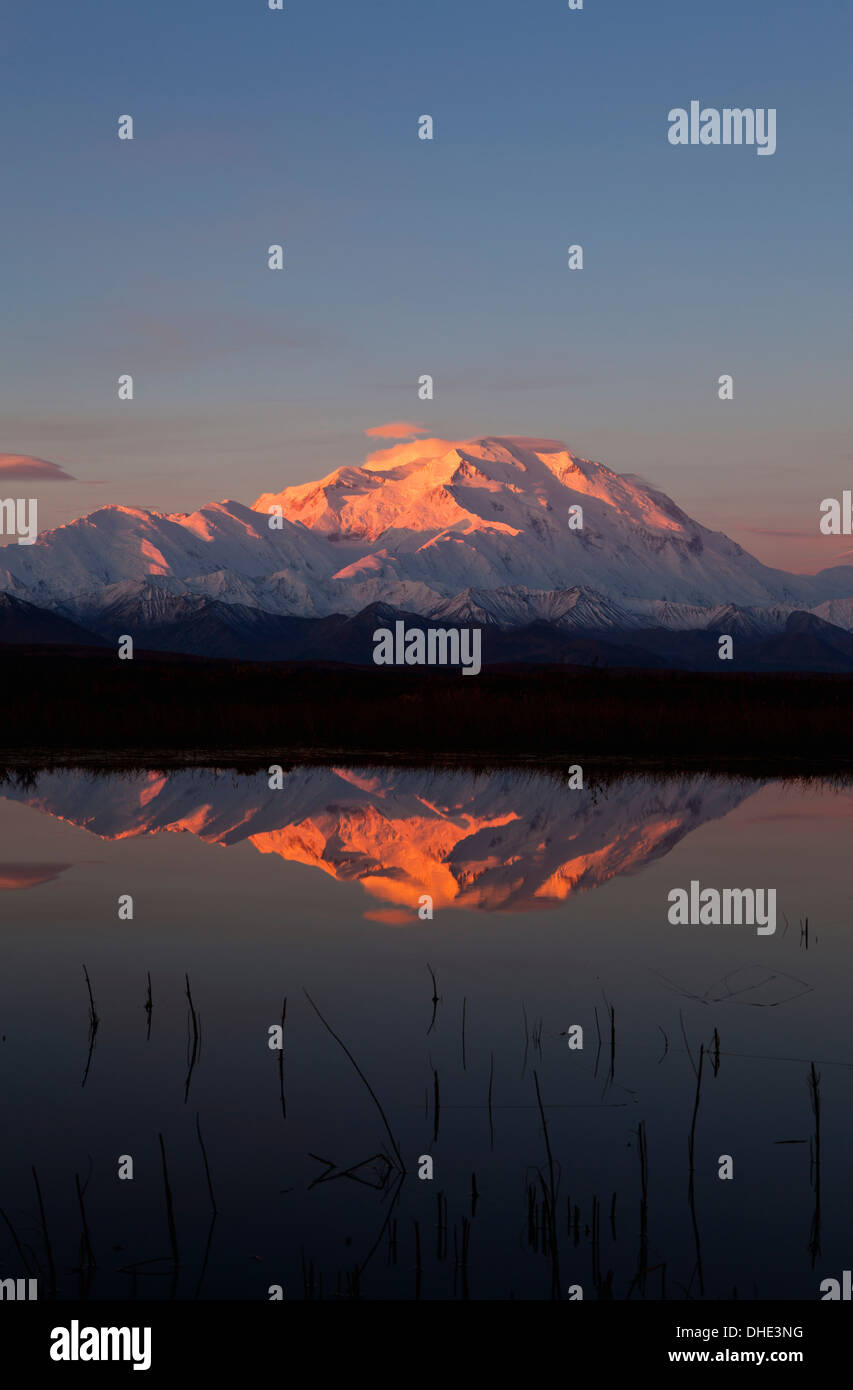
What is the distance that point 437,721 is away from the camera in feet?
161

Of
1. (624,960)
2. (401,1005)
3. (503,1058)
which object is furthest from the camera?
(624,960)

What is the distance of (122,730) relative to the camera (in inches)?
1827

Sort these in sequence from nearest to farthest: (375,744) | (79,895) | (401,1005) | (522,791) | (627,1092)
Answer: (627,1092)
(401,1005)
(79,895)
(522,791)
(375,744)

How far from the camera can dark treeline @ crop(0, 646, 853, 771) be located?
44719 millimetres

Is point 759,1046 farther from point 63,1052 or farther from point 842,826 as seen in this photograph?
point 842,826

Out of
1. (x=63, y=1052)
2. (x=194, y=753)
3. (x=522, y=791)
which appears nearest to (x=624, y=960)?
(x=63, y=1052)

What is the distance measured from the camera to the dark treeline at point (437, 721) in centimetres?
4472
